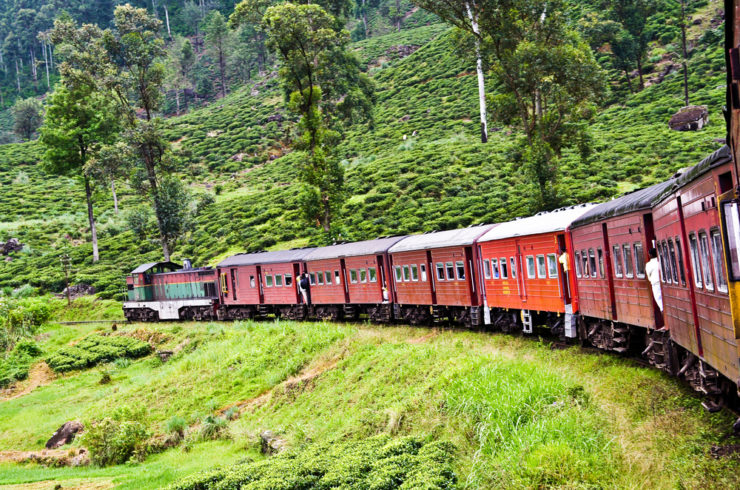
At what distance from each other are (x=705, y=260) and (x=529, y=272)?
1166cm

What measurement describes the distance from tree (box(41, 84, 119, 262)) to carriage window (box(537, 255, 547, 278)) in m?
53.1

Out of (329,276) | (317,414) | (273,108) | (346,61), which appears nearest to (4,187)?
(273,108)

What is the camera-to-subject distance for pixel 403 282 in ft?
94.8

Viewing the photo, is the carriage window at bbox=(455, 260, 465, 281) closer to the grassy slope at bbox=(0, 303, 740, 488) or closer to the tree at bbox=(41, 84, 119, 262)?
the grassy slope at bbox=(0, 303, 740, 488)

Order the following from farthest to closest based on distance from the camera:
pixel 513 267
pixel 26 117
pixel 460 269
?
pixel 26 117
pixel 460 269
pixel 513 267

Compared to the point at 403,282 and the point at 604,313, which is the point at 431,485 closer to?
the point at 604,313

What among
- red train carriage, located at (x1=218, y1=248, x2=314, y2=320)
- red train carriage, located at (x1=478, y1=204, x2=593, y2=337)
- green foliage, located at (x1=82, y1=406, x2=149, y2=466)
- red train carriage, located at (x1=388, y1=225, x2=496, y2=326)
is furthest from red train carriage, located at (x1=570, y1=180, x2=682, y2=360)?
red train carriage, located at (x1=218, y1=248, x2=314, y2=320)

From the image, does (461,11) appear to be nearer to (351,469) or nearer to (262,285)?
(262,285)

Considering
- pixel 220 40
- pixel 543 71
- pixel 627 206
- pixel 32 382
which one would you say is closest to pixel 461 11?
pixel 543 71

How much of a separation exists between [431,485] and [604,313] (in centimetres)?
792

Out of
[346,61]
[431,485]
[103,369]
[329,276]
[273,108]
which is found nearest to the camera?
[431,485]

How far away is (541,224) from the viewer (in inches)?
814

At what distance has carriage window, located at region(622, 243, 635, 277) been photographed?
574 inches

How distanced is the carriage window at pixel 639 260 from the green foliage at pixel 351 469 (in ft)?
16.6
